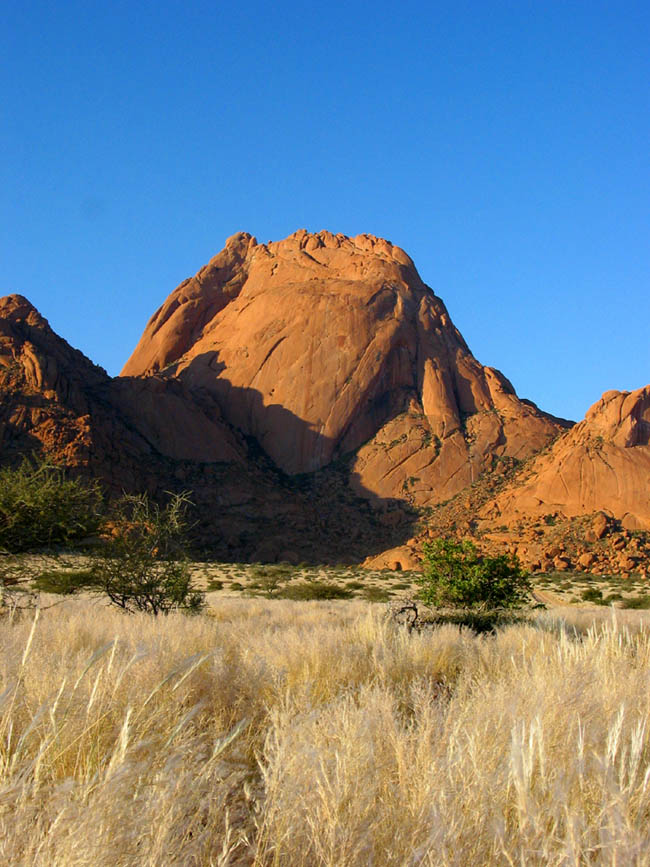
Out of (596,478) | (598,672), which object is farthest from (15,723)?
(596,478)

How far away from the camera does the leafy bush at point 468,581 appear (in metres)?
15.1

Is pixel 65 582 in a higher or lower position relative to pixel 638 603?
higher

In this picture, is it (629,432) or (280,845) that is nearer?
(280,845)

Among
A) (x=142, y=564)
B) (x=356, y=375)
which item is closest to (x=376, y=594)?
(x=142, y=564)

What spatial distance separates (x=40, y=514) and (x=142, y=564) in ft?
8.83

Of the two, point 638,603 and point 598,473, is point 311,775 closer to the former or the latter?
point 638,603

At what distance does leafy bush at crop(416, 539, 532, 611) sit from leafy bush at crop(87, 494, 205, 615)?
5789mm

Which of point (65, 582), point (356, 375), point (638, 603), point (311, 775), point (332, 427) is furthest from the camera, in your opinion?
point (356, 375)

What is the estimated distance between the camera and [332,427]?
72.0m

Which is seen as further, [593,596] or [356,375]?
[356,375]

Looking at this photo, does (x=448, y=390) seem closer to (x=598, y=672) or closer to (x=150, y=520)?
(x=150, y=520)

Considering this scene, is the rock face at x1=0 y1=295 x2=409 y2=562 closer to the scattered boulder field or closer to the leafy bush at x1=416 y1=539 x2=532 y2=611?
the scattered boulder field

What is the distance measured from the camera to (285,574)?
40.0m

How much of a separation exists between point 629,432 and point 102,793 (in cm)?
6236
